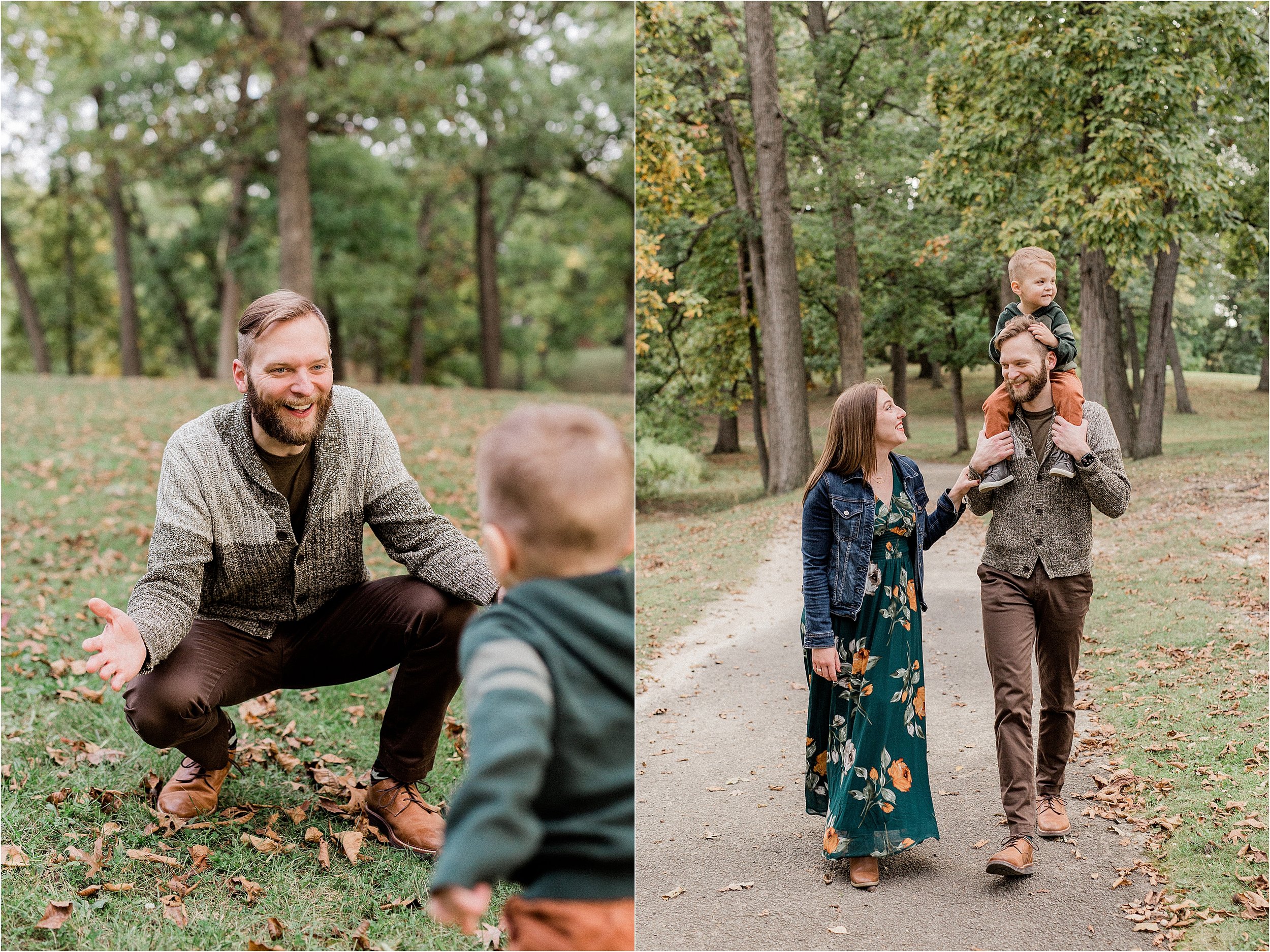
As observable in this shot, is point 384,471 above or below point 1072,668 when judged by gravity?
above

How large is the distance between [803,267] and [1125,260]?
1283 mm

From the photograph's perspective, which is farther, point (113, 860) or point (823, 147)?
point (823, 147)

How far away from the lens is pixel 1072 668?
3.19 metres

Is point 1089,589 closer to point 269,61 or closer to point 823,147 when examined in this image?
point 823,147

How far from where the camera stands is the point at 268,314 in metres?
2.77

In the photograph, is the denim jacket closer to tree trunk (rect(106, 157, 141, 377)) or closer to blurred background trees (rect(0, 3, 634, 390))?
blurred background trees (rect(0, 3, 634, 390))

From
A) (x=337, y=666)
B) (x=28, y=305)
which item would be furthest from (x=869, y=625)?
(x=28, y=305)

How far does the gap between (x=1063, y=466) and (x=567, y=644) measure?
217 cm

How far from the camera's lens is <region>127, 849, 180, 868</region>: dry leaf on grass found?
287cm

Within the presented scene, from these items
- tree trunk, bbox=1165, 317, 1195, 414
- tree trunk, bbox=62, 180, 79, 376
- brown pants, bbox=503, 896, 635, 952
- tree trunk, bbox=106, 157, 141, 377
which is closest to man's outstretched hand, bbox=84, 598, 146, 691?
brown pants, bbox=503, 896, 635, 952

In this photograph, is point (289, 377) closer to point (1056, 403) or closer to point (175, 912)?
point (175, 912)

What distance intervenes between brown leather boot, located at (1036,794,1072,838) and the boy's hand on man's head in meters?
1.07

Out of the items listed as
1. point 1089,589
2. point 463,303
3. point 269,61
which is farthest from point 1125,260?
point 463,303

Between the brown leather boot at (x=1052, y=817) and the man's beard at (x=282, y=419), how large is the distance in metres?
2.43
